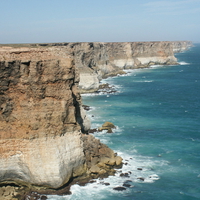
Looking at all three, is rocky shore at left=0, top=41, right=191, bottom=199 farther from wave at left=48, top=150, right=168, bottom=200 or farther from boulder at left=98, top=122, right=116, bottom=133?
boulder at left=98, top=122, right=116, bottom=133

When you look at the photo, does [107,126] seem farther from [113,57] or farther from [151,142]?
[113,57]

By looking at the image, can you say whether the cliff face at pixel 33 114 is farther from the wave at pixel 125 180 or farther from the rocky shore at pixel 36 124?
the wave at pixel 125 180

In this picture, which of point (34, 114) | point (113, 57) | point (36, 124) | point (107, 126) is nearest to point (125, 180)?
point (36, 124)

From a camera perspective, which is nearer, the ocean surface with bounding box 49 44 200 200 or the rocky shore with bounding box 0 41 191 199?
the rocky shore with bounding box 0 41 191 199

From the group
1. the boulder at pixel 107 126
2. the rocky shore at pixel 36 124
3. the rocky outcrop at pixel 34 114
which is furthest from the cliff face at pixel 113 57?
the rocky outcrop at pixel 34 114

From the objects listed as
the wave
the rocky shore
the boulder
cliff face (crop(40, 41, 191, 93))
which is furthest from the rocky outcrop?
cliff face (crop(40, 41, 191, 93))

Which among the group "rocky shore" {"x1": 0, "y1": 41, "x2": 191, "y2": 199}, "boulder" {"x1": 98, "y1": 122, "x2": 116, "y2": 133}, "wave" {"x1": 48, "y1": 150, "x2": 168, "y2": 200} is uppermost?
"rocky shore" {"x1": 0, "y1": 41, "x2": 191, "y2": 199}

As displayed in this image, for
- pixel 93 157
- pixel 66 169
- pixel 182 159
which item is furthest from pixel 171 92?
pixel 66 169
